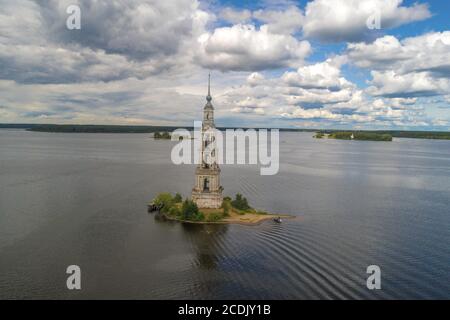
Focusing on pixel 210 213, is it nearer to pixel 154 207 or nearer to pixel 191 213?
pixel 191 213

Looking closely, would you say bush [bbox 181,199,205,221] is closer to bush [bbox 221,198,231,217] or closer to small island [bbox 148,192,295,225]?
small island [bbox 148,192,295,225]

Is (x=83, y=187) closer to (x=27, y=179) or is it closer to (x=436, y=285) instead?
(x=27, y=179)

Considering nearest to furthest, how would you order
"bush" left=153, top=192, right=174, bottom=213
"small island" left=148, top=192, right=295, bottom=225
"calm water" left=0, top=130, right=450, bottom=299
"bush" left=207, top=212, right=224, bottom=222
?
1. "calm water" left=0, top=130, right=450, bottom=299
2. "bush" left=207, top=212, right=224, bottom=222
3. "small island" left=148, top=192, right=295, bottom=225
4. "bush" left=153, top=192, right=174, bottom=213

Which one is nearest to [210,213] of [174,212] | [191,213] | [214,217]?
[214,217]

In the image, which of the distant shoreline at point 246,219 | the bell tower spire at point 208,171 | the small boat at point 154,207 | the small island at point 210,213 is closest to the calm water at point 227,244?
the small boat at point 154,207

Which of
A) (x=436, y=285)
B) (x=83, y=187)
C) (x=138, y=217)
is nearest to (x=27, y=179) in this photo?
(x=83, y=187)

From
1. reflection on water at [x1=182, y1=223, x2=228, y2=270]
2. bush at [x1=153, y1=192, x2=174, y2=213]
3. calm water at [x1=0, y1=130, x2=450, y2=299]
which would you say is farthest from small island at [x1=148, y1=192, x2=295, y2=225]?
calm water at [x1=0, y1=130, x2=450, y2=299]
